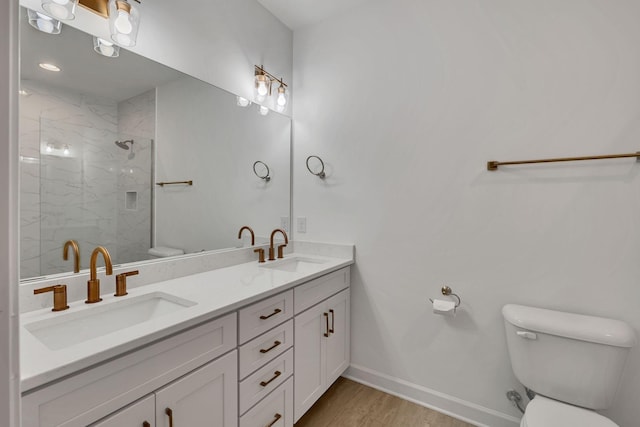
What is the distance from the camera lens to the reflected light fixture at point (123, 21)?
1270mm

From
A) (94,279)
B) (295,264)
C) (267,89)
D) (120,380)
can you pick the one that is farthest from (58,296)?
(267,89)

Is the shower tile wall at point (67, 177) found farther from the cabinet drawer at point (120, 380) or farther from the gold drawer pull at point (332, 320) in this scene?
the gold drawer pull at point (332, 320)

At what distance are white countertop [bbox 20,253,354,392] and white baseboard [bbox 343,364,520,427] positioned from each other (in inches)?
32.1

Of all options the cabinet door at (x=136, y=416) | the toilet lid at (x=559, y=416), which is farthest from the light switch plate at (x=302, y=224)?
the toilet lid at (x=559, y=416)

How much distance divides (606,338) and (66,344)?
206cm

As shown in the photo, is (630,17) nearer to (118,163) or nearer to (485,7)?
(485,7)

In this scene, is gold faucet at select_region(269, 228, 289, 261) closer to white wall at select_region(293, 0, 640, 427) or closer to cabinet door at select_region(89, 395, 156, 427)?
white wall at select_region(293, 0, 640, 427)

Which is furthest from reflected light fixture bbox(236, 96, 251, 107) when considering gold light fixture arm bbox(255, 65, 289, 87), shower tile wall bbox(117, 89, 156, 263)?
shower tile wall bbox(117, 89, 156, 263)

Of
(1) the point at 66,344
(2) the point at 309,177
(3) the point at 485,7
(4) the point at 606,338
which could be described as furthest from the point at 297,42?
(4) the point at 606,338

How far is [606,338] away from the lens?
4.04ft

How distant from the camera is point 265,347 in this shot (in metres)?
1.35

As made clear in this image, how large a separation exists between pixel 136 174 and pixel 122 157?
10 cm

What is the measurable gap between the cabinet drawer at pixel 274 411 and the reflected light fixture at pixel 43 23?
170cm

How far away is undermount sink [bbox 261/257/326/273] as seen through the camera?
2041mm
